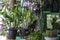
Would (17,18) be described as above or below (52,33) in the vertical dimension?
above

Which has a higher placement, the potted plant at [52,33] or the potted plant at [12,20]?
the potted plant at [12,20]

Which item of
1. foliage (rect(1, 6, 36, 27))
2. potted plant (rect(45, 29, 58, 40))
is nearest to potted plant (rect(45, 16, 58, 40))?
potted plant (rect(45, 29, 58, 40))

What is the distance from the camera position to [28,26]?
6.46 feet

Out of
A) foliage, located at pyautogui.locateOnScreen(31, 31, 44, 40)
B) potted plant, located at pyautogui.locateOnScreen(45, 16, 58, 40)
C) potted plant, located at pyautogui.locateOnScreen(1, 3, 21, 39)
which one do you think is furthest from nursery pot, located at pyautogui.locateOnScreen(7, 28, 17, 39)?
potted plant, located at pyautogui.locateOnScreen(45, 16, 58, 40)

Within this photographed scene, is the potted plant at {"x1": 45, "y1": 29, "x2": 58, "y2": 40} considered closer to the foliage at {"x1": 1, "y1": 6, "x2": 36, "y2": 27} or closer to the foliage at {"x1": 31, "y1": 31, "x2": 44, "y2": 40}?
the foliage at {"x1": 31, "y1": 31, "x2": 44, "y2": 40}

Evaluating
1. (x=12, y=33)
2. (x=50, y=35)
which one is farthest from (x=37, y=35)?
(x=12, y=33)

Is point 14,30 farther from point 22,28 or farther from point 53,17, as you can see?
point 53,17

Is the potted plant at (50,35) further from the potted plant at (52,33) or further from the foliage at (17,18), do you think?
the foliage at (17,18)

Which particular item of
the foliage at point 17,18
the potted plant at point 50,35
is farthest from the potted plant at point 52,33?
the foliage at point 17,18

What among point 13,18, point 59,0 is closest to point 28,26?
point 13,18

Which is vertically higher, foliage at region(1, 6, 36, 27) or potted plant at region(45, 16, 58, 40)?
foliage at region(1, 6, 36, 27)

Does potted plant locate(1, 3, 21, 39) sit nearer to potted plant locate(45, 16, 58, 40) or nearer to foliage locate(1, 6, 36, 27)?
foliage locate(1, 6, 36, 27)

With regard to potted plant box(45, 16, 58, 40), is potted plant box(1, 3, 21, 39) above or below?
above

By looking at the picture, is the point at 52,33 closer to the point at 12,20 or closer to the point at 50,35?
the point at 50,35
